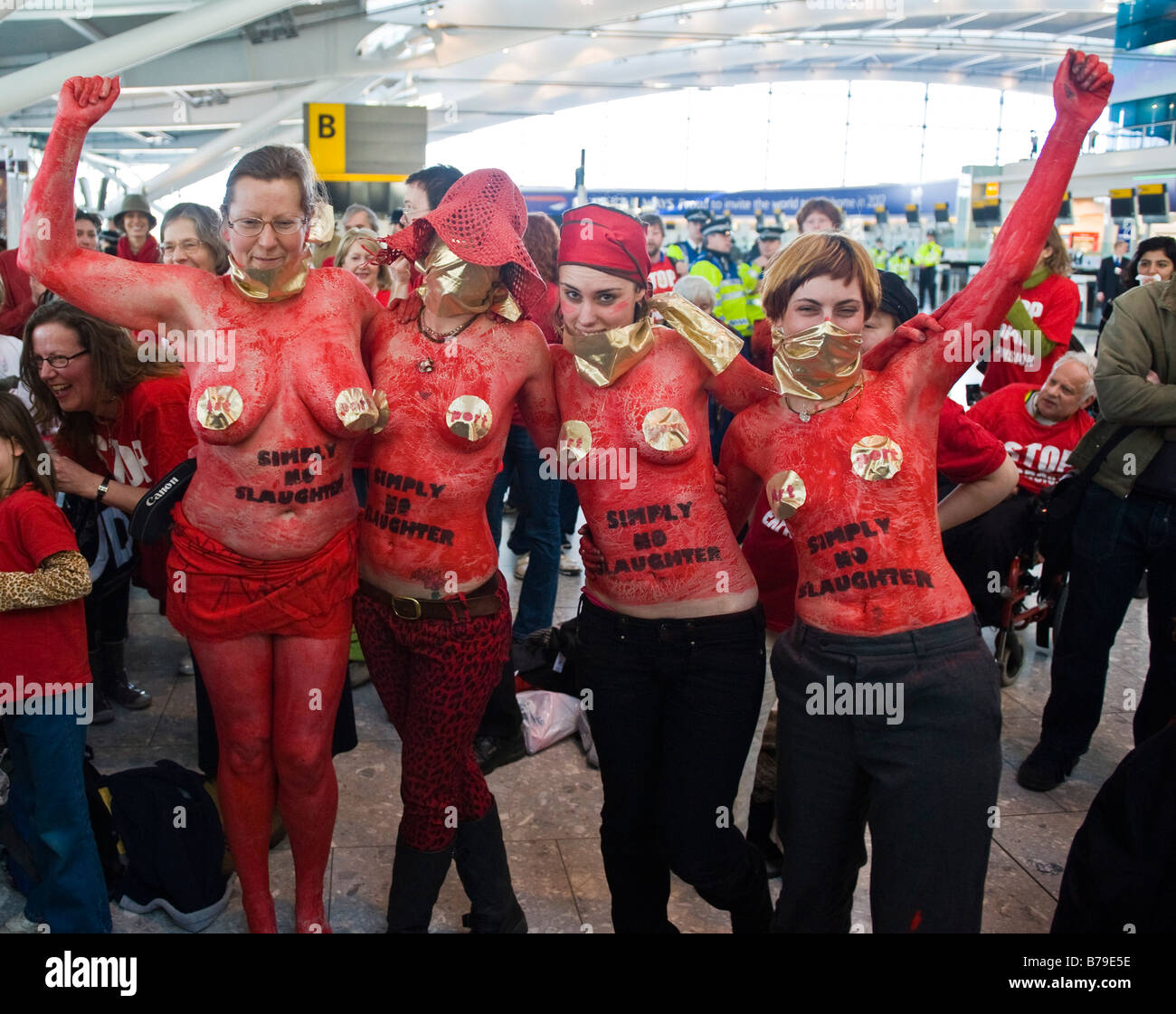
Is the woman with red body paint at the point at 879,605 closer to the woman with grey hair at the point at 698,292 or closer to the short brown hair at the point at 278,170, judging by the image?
the short brown hair at the point at 278,170

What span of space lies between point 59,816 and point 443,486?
4.09 feet

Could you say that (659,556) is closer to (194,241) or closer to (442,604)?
(442,604)

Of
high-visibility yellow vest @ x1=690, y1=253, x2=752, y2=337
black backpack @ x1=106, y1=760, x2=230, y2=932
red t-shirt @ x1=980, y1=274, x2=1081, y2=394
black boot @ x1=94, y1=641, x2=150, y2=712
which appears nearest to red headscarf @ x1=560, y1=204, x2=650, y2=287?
black backpack @ x1=106, y1=760, x2=230, y2=932

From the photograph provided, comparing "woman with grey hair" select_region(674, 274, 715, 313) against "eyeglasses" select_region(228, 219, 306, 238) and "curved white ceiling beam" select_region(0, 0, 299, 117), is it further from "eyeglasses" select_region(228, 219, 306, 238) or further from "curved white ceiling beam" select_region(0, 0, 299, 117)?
"curved white ceiling beam" select_region(0, 0, 299, 117)

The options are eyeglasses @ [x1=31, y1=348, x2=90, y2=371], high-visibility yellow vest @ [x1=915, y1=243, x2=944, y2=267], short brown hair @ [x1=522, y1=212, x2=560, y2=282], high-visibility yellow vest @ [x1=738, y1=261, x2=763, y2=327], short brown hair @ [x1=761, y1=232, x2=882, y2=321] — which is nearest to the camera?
short brown hair @ [x1=761, y1=232, x2=882, y2=321]

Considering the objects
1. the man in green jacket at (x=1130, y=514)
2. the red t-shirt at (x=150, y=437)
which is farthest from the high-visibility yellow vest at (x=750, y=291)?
the red t-shirt at (x=150, y=437)

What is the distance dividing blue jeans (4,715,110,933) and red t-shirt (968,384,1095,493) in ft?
11.4

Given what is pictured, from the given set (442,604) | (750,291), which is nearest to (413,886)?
(442,604)

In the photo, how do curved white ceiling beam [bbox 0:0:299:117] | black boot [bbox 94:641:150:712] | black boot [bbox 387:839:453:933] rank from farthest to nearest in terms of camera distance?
1. curved white ceiling beam [bbox 0:0:299:117]
2. black boot [bbox 94:641:150:712]
3. black boot [bbox 387:839:453:933]

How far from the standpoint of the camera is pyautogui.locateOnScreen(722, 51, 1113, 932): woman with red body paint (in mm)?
2031

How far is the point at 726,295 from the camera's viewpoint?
267 inches

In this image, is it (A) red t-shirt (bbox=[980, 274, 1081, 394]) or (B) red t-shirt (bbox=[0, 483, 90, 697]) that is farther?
(A) red t-shirt (bbox=[980, 274, 1081, 394])

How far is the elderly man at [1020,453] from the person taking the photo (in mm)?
4016
